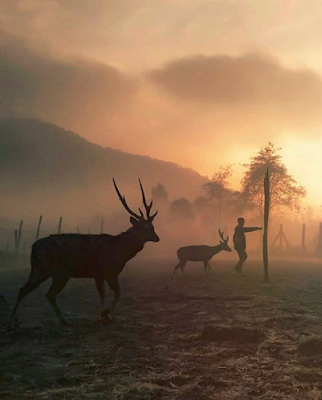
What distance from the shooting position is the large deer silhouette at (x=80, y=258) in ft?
32.1

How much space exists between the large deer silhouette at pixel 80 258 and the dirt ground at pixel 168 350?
822 millimetres

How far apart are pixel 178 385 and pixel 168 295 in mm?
8724

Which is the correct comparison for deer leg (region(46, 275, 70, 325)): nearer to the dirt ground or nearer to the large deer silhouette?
the large deer silhouette

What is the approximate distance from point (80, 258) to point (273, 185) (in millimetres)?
52625

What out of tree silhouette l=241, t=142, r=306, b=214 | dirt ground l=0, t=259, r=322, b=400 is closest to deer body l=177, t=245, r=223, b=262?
dirt ground l=0, t=259, r=322, b=400

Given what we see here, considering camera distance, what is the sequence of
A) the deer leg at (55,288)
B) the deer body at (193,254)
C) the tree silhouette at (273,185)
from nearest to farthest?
the deer leg at (55,288)
the deer body at (193,254)
the tree silhouette at (273,185)

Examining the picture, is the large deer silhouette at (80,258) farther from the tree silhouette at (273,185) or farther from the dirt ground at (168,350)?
the tree silhouette at (273,185)

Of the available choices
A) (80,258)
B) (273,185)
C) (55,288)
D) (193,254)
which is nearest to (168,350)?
(55,288)

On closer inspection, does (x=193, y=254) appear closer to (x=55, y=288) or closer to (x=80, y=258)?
(x=80, y=258)

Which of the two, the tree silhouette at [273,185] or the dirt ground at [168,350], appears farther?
the tree silhouette at [273,185]

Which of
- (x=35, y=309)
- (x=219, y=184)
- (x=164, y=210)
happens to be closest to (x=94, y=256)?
(x=35, y=309)

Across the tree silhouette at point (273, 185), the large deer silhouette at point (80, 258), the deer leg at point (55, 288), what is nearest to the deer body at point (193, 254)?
the large deer silhouette at point (80, 258)

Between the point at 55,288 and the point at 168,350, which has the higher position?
the point at 55,288

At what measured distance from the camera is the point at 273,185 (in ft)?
196
